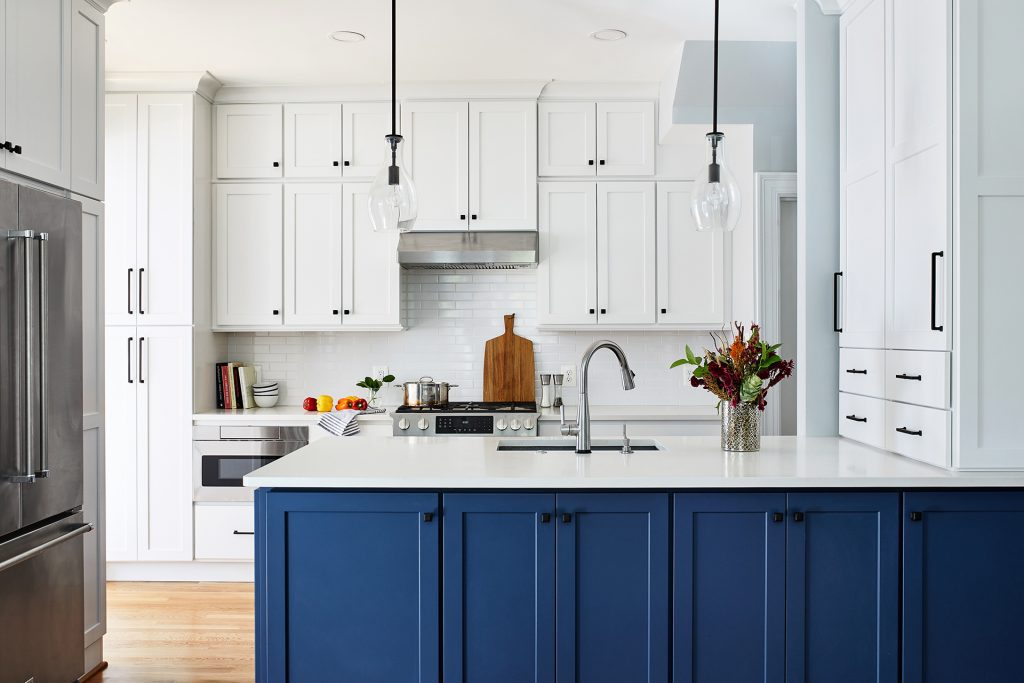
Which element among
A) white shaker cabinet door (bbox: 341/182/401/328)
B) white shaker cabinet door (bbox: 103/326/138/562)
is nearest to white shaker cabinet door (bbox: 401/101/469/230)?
white shaker cabinet door (bbox: 341/182/401/328)

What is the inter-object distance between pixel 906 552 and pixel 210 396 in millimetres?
3809

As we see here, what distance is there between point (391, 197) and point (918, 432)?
1870 millimetres

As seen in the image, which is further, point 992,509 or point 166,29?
point 166,29

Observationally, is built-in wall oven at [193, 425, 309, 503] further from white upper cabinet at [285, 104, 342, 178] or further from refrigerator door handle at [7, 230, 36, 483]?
refrigerator door handle at [7, 230, 36, 483]

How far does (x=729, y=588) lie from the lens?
7.41 ft

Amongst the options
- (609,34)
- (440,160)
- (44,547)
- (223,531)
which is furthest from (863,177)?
(223,531)

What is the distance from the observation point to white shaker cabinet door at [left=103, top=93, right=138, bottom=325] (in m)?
4.29

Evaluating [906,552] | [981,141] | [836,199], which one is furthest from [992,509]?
[836,199]

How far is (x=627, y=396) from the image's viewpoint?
4.88 metres

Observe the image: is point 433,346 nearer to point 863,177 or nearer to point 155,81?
point 155,81

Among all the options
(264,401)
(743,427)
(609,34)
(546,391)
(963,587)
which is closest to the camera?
(963,587)

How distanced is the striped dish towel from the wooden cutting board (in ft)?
3.01

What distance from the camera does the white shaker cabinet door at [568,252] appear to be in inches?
179

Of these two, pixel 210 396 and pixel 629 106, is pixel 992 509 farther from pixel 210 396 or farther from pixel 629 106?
pixel 210 396
